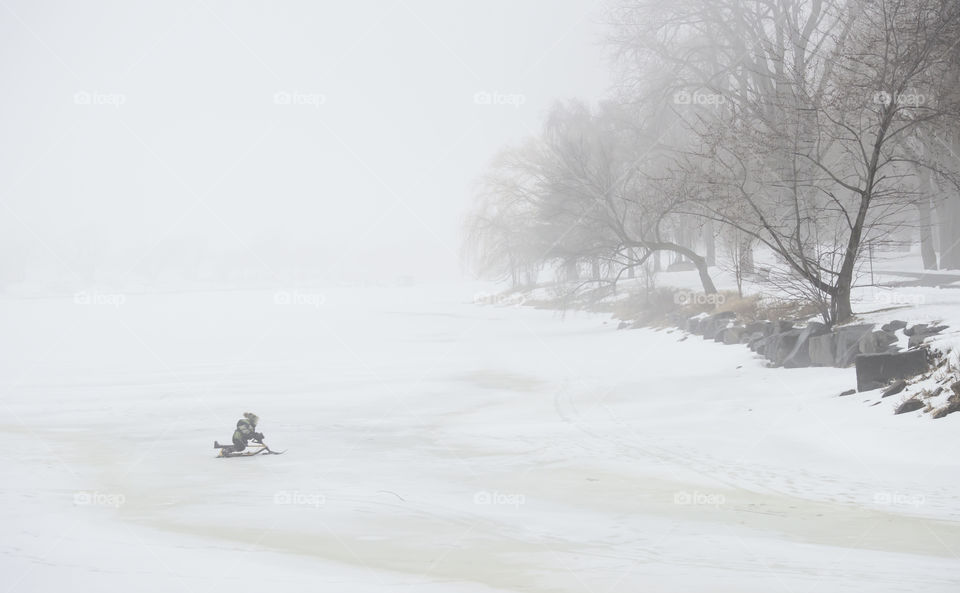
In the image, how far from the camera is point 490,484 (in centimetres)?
918

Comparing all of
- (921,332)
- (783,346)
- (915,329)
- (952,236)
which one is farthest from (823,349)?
(952,236)

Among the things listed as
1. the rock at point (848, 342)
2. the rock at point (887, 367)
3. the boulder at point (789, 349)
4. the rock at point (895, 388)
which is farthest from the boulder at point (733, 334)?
the rock at point (895, 388)

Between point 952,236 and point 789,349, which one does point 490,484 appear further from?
point 952,236

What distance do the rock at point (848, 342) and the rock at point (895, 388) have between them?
2.80m

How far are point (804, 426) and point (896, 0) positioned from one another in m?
8.38

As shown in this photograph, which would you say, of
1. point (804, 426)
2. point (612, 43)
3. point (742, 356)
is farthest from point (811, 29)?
point (804, 426)

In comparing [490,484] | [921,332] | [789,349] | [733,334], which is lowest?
[490,484]

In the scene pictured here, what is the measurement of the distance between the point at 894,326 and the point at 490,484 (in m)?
8.27

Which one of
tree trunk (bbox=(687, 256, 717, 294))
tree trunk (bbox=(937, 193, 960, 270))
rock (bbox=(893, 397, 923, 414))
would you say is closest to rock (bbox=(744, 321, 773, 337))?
tree trunk (bbox=(687, 256, 717, 294))

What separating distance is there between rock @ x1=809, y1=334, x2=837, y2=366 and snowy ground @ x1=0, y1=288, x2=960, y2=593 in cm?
79

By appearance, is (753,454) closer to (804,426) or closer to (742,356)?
(804,426)

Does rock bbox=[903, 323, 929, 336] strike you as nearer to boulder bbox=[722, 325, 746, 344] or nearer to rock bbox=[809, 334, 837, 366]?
rock bbox=[809, 334, 837, 366]

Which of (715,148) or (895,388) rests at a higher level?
(715,148)

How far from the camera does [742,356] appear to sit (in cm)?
1773
